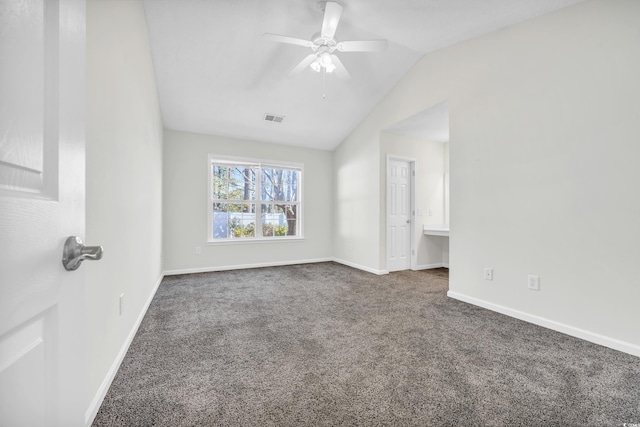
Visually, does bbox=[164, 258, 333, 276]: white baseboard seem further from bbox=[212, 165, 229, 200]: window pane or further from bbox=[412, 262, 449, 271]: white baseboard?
bbox=[412, 262, 449, 271]: white baseboard

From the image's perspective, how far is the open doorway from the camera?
14.6 ft

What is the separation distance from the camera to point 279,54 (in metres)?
3.21

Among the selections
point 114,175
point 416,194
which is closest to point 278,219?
point 416,194

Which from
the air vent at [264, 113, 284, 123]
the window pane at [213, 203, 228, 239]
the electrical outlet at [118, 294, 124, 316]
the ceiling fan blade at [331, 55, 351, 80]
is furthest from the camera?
the window pane at [213, 203, 228, 239]

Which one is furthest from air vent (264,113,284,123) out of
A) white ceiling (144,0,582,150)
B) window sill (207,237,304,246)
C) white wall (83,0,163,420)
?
window sill (207,237,304,246)

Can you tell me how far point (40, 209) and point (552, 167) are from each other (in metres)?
3.17

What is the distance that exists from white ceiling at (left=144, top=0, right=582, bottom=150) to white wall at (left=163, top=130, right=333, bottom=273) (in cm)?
28

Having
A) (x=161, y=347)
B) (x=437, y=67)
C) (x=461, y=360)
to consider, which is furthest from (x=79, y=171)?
(x=437, y=67)

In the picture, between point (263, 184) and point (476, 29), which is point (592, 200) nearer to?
point (476, 29)

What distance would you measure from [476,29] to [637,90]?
150cm

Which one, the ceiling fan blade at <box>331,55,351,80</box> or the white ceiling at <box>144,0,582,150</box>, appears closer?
the white ceiling at <box>144,0,582,150</box>

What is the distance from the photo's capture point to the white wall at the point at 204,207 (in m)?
4.42

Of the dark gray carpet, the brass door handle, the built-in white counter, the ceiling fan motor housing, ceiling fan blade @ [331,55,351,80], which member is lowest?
the dark gray carpet

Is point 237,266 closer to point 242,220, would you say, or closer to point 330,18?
point 242,220
